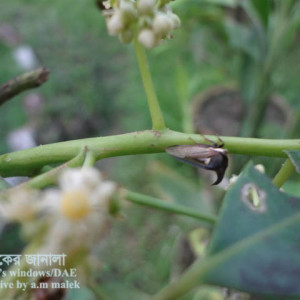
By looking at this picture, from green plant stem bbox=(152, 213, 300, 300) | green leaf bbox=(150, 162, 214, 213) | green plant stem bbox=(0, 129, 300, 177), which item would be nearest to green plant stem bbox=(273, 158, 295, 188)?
green plant stem bbox=(0, 129, 300, 177)

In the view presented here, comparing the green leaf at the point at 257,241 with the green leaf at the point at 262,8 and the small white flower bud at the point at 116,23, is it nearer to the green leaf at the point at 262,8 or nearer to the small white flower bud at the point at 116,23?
the small white flower bud at the point at 116,23

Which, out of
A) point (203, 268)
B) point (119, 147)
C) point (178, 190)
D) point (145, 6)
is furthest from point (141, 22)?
point (178, 190)

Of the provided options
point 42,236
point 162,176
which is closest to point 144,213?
point 162,176

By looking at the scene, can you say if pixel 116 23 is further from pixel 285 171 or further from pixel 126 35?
pixel 285 171

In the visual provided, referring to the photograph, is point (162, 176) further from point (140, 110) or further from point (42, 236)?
point (42, 236)

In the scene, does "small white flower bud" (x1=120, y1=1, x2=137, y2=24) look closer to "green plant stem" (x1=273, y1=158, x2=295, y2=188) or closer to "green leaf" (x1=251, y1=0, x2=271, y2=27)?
"green plant stem" (x1=273, y1=158, x2=295, y2=188)

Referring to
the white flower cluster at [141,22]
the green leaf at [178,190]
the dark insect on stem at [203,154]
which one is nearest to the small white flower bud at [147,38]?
the white flower cluster at [141,22]
